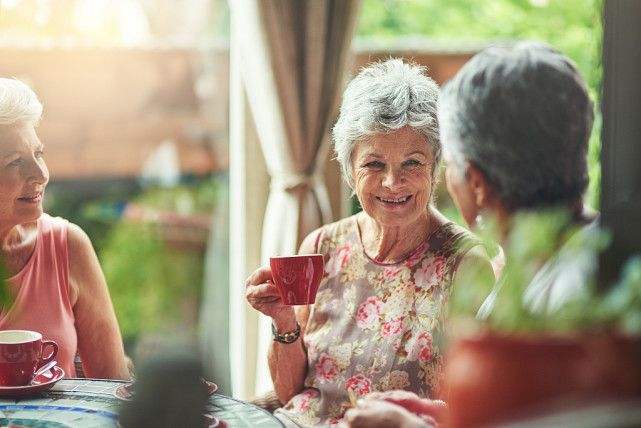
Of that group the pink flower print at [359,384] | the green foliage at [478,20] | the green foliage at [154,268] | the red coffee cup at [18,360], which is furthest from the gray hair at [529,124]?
the green foliage at [478,20]

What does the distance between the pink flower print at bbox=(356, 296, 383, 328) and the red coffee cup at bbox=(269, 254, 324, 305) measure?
0.25 metres

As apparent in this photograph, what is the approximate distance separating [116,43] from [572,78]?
393cm

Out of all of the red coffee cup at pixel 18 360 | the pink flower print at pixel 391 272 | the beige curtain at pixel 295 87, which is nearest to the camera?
the red coffee cup at pixel 18 360

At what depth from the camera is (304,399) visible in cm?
205

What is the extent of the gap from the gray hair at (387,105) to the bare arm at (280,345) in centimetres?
34

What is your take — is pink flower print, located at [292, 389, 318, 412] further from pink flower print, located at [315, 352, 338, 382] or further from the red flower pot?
the red flower pot

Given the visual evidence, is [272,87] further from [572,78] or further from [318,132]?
[572,78]

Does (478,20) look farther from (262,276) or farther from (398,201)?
(262,276)

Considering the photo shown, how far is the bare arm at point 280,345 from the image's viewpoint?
6.53 feet

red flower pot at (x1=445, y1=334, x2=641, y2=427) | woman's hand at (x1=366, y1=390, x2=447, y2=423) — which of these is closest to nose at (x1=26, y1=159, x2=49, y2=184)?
woman's hand at (x1=366, y1=390, x2=447, y2=423)

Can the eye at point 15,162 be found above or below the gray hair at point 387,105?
below

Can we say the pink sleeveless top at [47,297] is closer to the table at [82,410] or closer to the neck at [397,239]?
the table at [82,410]

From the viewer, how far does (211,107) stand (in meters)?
5.51

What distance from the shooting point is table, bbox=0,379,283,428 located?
1.60m
